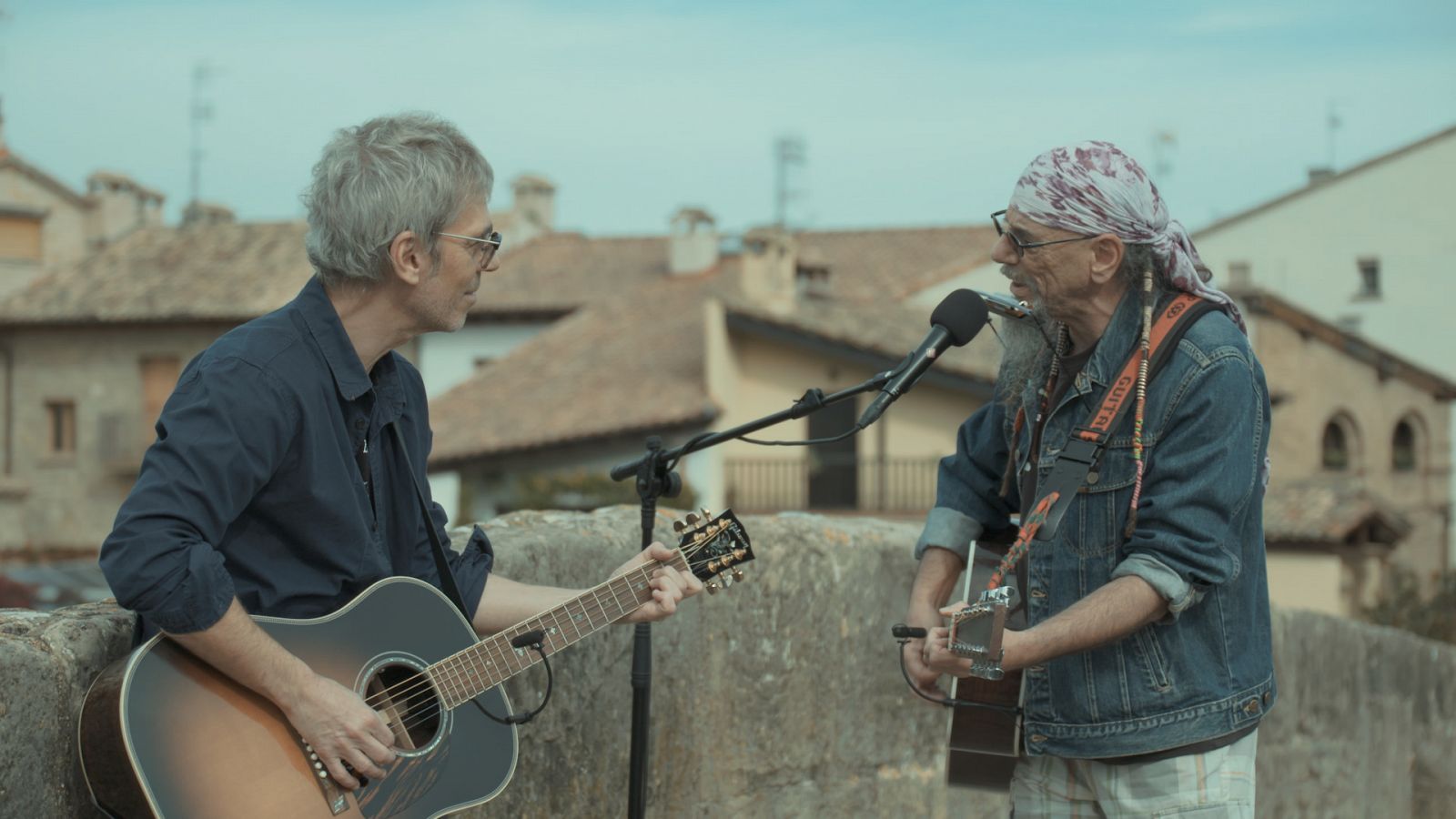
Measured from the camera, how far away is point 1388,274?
104 feet

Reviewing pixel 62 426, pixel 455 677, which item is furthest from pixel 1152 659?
pixel 62 426

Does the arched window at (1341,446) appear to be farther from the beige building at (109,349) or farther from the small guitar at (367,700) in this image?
the small guitar at (367,700)

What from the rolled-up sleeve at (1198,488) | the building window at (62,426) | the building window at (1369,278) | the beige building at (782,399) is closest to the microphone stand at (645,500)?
the rolled-up sleeve at (1198,488)

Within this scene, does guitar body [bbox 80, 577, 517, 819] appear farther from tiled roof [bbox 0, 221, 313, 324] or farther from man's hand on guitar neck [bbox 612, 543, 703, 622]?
tiled roof [bbox 0, 221, 313, 324]

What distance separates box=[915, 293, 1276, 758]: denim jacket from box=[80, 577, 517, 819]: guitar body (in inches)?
39.3

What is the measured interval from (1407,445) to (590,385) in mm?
16094

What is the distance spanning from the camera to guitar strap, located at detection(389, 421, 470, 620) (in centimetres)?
284

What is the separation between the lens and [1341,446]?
29.9 m

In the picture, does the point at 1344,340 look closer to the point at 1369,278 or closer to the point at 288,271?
the point at 1369,278

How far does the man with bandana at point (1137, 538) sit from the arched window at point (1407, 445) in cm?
3018

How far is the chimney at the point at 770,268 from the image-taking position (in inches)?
1021

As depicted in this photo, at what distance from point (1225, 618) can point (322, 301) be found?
1592 mm

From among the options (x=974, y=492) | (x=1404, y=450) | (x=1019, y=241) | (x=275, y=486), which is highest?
(x=1019, y=241)

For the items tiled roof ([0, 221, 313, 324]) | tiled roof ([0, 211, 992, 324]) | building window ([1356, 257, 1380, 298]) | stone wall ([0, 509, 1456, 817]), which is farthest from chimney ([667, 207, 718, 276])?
stone wall ([0, 509, 1456, 817])
